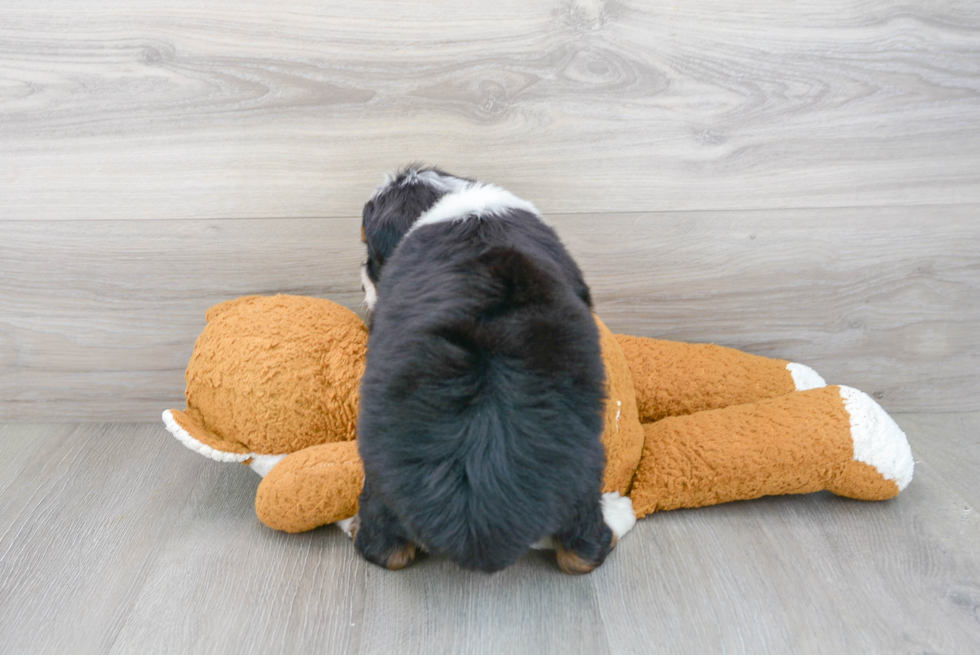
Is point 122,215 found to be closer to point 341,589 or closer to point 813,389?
point 341,589

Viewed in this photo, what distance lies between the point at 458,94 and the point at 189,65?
47 centimetres

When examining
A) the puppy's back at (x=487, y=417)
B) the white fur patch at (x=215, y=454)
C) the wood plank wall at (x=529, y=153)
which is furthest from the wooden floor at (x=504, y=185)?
the puppy's back at (x=487, y=417)

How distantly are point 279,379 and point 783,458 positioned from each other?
79 cm

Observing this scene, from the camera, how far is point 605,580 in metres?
0.94

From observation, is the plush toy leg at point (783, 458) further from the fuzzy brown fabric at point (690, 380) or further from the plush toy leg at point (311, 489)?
the plush toy leg at point (311, 489)

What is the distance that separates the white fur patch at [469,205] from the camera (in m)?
0.92

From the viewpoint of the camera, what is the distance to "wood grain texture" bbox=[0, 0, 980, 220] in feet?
3.77

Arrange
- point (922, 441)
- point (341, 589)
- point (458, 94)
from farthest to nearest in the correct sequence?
1. point (922, 441)
2. point (458, 94)
3. point (341, 589)

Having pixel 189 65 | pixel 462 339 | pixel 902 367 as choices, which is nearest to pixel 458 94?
pixel 189 65

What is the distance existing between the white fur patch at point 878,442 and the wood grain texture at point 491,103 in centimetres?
40

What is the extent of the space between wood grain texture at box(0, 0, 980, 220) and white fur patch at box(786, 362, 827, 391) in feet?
1.00

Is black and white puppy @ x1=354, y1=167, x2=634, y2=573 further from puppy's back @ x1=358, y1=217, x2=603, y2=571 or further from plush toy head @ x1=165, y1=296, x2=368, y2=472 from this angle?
plush toy head @ x1=165, y1=296, x2=368, y2=472

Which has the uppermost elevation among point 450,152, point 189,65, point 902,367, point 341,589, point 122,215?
point 189,65

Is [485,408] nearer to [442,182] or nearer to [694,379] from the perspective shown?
[442,182]
